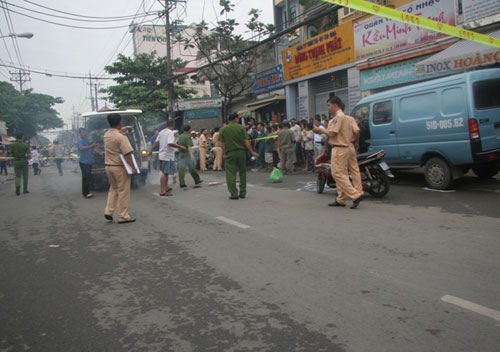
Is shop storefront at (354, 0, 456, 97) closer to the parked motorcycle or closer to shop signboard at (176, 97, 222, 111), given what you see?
the parked motorcycle

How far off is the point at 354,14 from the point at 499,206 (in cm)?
1267

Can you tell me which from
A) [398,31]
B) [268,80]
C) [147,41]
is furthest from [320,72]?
[147,41]

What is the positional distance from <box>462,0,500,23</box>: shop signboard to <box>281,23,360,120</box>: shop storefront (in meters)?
5.05

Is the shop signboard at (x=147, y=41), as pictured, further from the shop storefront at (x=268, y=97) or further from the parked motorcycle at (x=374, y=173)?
the parked motorcycle at (x=374, y=173)

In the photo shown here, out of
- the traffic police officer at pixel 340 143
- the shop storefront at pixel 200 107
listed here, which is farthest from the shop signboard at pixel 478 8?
the shop storefront at pixel 200 107

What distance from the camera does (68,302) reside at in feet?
11.1

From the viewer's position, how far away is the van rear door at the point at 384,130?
935 centimetres

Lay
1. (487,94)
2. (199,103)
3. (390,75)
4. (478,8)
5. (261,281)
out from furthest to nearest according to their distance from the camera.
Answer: (199,103) < (390,75) < (478,8) < (487,94) < (261,281)

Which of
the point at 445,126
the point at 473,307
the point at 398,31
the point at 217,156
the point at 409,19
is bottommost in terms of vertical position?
the point at 473,307

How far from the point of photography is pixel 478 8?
39.2 ft

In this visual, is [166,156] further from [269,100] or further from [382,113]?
[269,100]

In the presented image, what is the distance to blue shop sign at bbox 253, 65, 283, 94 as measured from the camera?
901 inches

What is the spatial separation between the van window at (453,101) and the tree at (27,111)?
47657 mm

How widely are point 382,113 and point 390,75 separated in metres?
6.28
